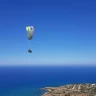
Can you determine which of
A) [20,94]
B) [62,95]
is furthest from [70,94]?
[20,94]

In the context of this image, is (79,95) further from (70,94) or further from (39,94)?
(39,94)

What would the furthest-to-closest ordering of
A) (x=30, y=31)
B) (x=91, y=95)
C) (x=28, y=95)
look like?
(x=28, y=95) < (x=91, y=95) < (x=30, y=31)

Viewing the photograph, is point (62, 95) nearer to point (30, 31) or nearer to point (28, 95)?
point (28, 95)

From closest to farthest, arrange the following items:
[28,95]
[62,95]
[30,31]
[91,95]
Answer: [30,31]
[91,95]
[62,95]
[28,95]

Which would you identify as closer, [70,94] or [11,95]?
[70,94]

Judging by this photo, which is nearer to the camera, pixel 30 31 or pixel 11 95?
pixel 30 31

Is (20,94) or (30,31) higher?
(30,31)

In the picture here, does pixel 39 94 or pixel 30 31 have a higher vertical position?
pixel 30 31

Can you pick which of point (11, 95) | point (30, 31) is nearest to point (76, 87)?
point (11, 95)

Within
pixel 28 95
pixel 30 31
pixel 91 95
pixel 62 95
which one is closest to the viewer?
pixel 30 31
